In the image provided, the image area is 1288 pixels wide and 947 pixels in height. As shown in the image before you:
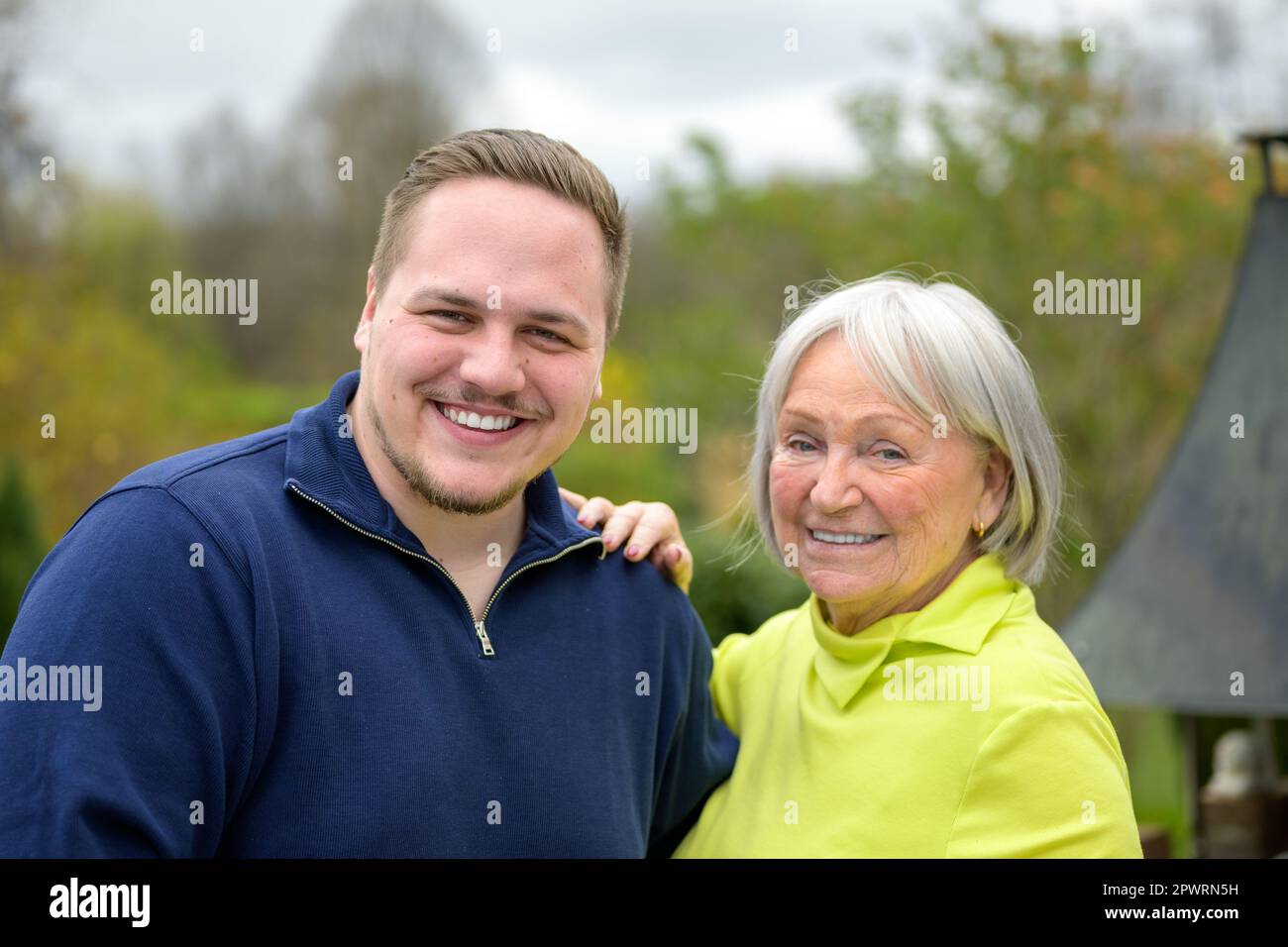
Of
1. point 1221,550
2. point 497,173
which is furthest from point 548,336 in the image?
point 1221,550

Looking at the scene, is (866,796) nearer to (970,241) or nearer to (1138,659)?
(1138,659)

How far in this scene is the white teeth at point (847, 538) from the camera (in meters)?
2.87

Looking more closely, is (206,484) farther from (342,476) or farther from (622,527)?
(622,527)

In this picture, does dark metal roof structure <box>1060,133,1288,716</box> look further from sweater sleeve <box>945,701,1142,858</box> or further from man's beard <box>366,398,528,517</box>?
man's beard <box>366,398,528,517</box>

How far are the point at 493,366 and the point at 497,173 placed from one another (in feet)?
1.28

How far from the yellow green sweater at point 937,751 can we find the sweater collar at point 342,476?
0.69m

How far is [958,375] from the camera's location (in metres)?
2.80
